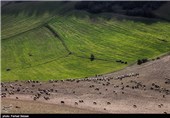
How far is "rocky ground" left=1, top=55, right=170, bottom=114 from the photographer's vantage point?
2354 inches

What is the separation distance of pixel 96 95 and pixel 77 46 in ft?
228

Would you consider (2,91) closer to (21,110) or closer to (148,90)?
(21,110)

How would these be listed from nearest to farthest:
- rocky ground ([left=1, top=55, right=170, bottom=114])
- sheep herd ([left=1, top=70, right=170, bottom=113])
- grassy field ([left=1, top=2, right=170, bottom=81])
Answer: rocky ground ([left=1, top=55, right=170, bottom=114]), sheep herd ([left=1, top=70, right=170, bottom=113]), grassy field ([left=1, top=2, right=170, bottom=81])

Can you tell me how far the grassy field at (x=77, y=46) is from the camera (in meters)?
122

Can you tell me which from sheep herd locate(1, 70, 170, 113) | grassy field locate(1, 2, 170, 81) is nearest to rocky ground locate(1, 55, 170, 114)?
sheep herd locate(1, 70, 170, 113)

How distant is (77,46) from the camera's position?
140 m

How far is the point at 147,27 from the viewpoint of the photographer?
148125 mm

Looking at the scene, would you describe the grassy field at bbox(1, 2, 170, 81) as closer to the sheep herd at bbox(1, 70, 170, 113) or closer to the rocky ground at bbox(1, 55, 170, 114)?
the rocky ground at bbox(1, 55, 170, 114)

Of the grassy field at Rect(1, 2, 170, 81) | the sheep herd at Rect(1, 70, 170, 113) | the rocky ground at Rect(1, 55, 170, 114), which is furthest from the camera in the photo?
the grassy field at Rect(1, 2, 170, 81)

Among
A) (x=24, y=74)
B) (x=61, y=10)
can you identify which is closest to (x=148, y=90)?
(x=24, y=74)

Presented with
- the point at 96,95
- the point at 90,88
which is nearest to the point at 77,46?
the point at 90,88

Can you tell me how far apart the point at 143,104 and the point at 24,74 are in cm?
6123

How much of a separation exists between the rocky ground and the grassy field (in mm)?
29991

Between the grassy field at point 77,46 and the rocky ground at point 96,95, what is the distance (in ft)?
98.4
